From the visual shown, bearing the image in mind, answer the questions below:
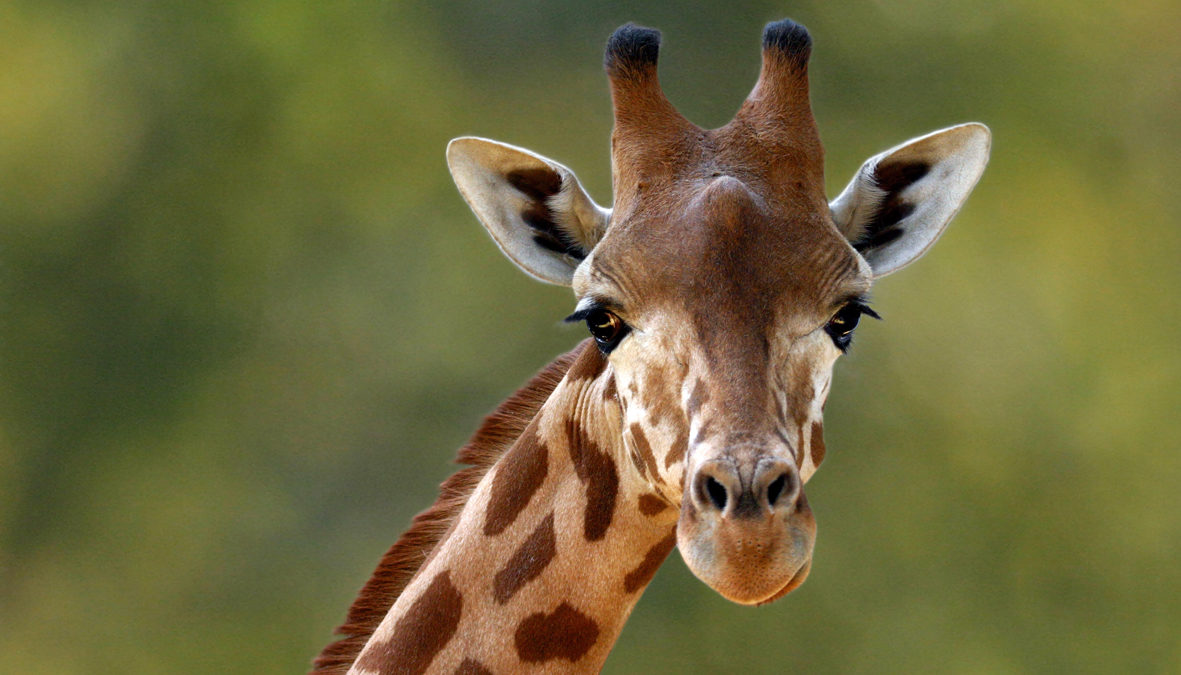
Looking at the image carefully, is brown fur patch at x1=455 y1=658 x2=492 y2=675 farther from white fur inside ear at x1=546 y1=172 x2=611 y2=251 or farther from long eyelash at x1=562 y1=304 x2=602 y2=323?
white fur inside ear at x1=546 y1=172 x2=611 y2=251

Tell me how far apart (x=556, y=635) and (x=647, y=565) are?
29 cm

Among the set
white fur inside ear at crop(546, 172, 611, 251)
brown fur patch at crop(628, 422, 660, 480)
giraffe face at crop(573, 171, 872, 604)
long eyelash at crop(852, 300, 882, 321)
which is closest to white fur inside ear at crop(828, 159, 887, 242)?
giraffe face at crop(573, 171, 872, 604)

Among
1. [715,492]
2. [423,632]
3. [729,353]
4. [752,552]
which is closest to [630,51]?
[729,353]

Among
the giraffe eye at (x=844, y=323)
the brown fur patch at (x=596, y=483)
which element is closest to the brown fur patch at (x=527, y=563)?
the brown fur patch at (x=596, y=483)

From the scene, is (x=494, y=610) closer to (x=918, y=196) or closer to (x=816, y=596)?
(x=918, y=196)

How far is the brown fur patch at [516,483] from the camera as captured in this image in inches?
131

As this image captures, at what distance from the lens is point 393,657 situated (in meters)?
3.29

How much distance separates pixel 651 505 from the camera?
10.4 ft

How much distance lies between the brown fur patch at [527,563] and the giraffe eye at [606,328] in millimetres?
502

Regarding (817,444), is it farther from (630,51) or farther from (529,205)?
(630,51)

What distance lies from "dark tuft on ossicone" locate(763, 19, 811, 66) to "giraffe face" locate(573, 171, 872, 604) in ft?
1.68

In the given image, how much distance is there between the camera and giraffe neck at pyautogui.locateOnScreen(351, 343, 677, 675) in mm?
3199

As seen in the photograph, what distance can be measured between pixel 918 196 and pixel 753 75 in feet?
24.5

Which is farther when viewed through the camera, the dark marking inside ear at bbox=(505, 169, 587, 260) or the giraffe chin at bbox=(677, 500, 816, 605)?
the dark marking inside ear at bbox=(505, 169, 587, 260)
